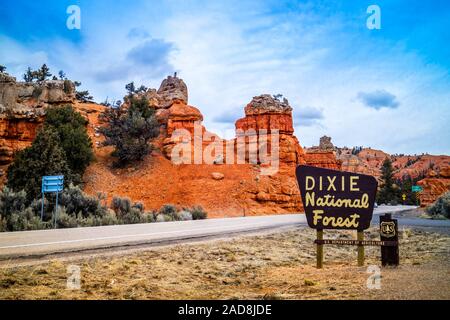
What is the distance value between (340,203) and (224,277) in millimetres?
2688

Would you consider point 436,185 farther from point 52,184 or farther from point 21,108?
point 21,108

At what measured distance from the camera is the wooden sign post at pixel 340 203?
7297 mm

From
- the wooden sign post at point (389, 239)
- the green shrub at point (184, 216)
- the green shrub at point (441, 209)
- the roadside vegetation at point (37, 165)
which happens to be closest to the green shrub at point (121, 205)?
the green shrub at point (184, 216)

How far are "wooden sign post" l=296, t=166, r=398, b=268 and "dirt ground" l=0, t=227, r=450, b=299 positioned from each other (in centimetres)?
54

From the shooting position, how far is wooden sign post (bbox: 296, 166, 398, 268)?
7.30 meters

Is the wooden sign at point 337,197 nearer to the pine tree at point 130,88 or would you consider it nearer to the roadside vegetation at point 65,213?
the roadside vegetation at point 65,213

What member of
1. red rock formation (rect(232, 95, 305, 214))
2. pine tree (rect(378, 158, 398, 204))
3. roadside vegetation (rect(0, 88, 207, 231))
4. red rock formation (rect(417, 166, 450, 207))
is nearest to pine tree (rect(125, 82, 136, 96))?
roadside vegetation (rect(0, 88, 207, 231))

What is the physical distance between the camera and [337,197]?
7.54 metres

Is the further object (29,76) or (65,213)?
(29,76)

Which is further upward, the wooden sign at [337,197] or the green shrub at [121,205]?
the wooden sign at [337,197]

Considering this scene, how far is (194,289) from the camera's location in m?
5.73

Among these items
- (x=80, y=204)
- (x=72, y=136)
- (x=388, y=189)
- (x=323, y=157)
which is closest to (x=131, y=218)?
(x=80, y=204)
